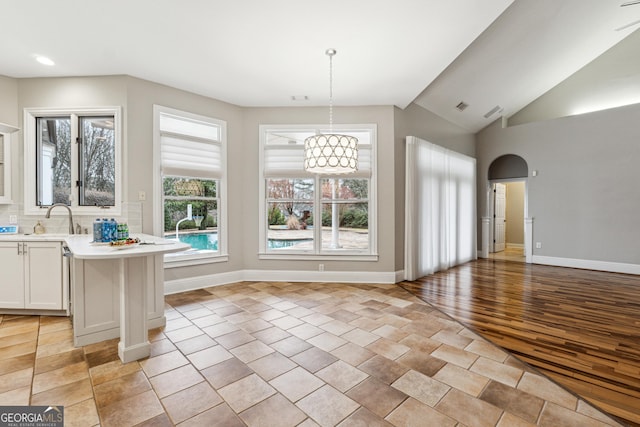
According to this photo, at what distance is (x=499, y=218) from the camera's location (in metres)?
8.43

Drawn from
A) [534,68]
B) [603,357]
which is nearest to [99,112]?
[603,357]

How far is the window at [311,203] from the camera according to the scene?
4875mm

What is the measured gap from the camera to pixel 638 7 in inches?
181

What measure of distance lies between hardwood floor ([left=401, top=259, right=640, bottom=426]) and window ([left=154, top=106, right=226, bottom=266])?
3.24 metres

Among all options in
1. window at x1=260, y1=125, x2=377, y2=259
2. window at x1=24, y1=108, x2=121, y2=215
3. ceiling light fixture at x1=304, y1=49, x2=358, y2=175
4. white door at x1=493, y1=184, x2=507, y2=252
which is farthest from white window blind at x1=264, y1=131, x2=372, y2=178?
white door at x1=493, y1=184, x2=507, y2=252

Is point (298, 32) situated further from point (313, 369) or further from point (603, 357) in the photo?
point (603, 357)

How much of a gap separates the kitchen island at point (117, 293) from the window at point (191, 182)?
1.34 m

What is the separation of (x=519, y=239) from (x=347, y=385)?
31.8 feet

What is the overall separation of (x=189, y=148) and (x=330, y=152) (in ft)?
8.01

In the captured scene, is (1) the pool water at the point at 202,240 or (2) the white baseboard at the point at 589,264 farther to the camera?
(2) the white baseboard at the point at 589,264

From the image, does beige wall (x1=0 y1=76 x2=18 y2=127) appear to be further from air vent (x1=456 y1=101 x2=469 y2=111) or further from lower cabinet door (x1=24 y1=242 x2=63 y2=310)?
air vent (x1=456 y1=101 x2=469 y2=111)

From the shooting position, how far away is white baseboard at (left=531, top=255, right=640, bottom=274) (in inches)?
219

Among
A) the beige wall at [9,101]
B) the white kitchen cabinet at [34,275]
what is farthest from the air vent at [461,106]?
the beige wall at [9,101]

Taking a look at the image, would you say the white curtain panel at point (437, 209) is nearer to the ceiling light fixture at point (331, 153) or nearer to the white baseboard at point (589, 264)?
the white baseboard at point (589, 264)
